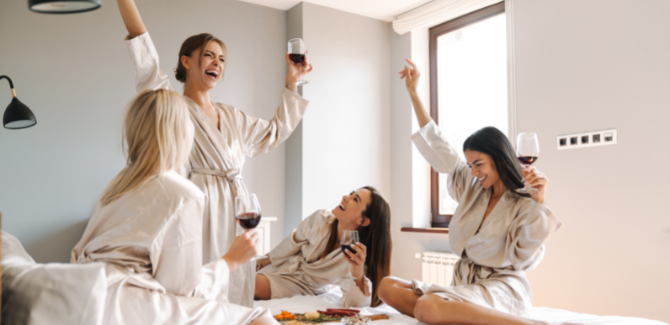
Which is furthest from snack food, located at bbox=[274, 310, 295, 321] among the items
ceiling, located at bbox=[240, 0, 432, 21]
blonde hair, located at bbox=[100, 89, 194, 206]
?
ceiling, located at bbox=[240, 0, 432, 21]

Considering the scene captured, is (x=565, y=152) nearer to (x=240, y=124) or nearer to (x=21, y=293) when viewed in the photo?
(x=240, y=124)

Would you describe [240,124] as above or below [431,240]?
above

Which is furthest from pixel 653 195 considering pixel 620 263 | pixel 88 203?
pixel 88 203

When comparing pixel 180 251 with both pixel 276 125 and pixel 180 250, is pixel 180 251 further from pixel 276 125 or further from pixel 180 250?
pixel 276 125

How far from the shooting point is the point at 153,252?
3.60 feet

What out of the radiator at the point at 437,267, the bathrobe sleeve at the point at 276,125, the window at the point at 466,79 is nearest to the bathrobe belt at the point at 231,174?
the bathrobe sleeve at the point at 276,125

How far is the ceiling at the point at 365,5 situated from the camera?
4.05 m

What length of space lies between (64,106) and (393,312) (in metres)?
2.49

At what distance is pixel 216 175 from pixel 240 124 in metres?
0.32

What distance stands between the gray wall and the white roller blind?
1.76 m

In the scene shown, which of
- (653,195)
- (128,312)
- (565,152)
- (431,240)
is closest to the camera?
(128,312)

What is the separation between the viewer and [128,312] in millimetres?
1056

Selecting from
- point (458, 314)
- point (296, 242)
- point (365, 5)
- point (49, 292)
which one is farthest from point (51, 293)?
point (365, 5)

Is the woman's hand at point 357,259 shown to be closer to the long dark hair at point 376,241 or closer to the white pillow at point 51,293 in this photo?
the long dark hair at point 376,241
